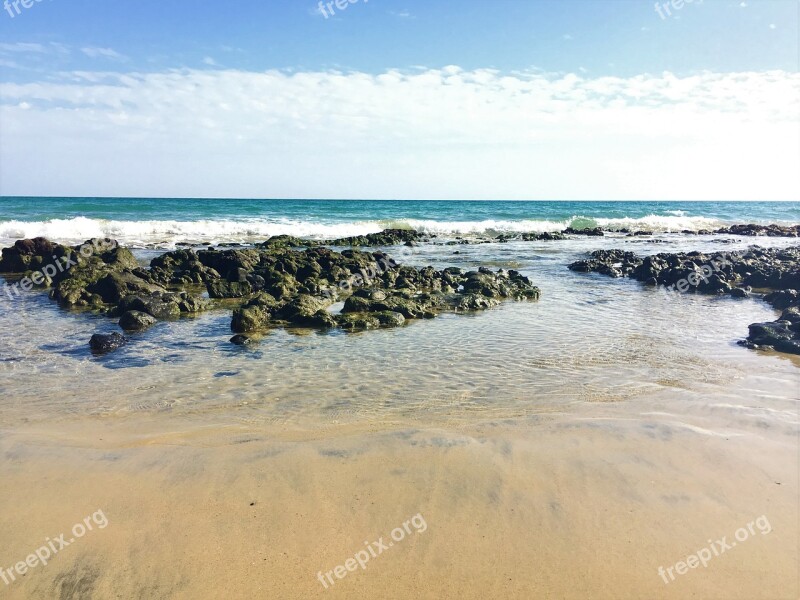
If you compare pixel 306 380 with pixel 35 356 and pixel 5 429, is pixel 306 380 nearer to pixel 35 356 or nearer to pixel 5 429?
pixel 5 429

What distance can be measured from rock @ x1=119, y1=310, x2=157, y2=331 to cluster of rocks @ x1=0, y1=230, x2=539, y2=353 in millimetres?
19

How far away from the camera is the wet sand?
343 centimetres

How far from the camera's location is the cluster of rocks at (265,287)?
35.2 feet

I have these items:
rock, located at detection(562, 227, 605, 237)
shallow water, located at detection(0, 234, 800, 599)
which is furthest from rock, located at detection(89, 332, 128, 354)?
rock, located at detection(562, 227, 605, 237)

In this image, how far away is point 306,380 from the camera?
23.6ft

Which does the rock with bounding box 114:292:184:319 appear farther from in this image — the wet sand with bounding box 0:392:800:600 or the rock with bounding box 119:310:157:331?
the wet sand with bounding box 0:392:800:600

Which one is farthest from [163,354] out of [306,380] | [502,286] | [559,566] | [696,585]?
[502,286]

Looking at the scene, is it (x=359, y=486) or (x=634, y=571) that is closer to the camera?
(x=634, y=571)

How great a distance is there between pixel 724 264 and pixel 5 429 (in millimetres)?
20444

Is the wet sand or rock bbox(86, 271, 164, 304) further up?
rock bbox(86, 271, 164, 304)

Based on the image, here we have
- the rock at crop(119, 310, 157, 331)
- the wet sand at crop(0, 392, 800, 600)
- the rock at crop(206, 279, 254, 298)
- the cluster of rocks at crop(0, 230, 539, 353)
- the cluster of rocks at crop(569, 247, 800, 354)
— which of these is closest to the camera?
the wet sand at crop(0, 392, 800, 600)

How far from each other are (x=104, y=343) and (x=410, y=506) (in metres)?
6.74

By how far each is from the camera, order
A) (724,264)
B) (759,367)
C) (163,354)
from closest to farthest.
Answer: (759,367)
(163,354)
(724,264)

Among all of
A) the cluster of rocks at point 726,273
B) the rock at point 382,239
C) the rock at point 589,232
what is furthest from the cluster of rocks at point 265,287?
the rock at point 589,232
